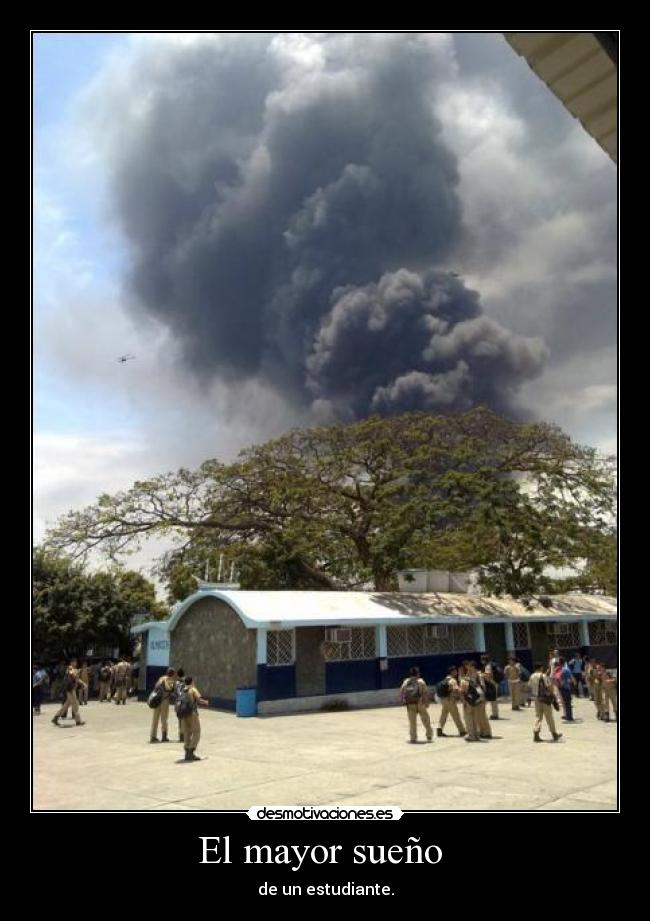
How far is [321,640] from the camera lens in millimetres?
20844

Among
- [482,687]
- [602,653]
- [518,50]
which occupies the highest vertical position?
[518,50]

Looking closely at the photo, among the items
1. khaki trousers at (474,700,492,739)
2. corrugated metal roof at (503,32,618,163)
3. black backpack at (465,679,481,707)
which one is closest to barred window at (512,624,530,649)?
khaki trousers at (474,700,492,739)

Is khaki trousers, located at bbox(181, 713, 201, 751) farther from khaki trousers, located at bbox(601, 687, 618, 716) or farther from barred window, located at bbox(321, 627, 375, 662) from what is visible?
khaki trousers, located at bbox(601, 687, 618, 716)

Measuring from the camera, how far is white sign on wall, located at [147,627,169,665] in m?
23.1

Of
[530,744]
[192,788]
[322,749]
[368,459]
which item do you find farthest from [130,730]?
[368,459]

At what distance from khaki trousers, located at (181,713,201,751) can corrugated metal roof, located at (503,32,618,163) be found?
10378 millimetres

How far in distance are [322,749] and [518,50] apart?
11793 millimetres

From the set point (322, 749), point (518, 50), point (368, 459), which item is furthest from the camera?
point (368, 459)

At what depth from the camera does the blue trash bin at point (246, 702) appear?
18.4 meters

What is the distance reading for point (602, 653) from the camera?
29.6 meters

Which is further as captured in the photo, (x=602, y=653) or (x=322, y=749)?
(x=602, y=653)

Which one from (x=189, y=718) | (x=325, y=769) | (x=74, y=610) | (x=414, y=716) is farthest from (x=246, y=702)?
(x=74, y=610)

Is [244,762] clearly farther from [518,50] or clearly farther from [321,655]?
[518,50]

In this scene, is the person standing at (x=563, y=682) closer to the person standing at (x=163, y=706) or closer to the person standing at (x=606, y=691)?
the person standing at (x=606, y=691)
